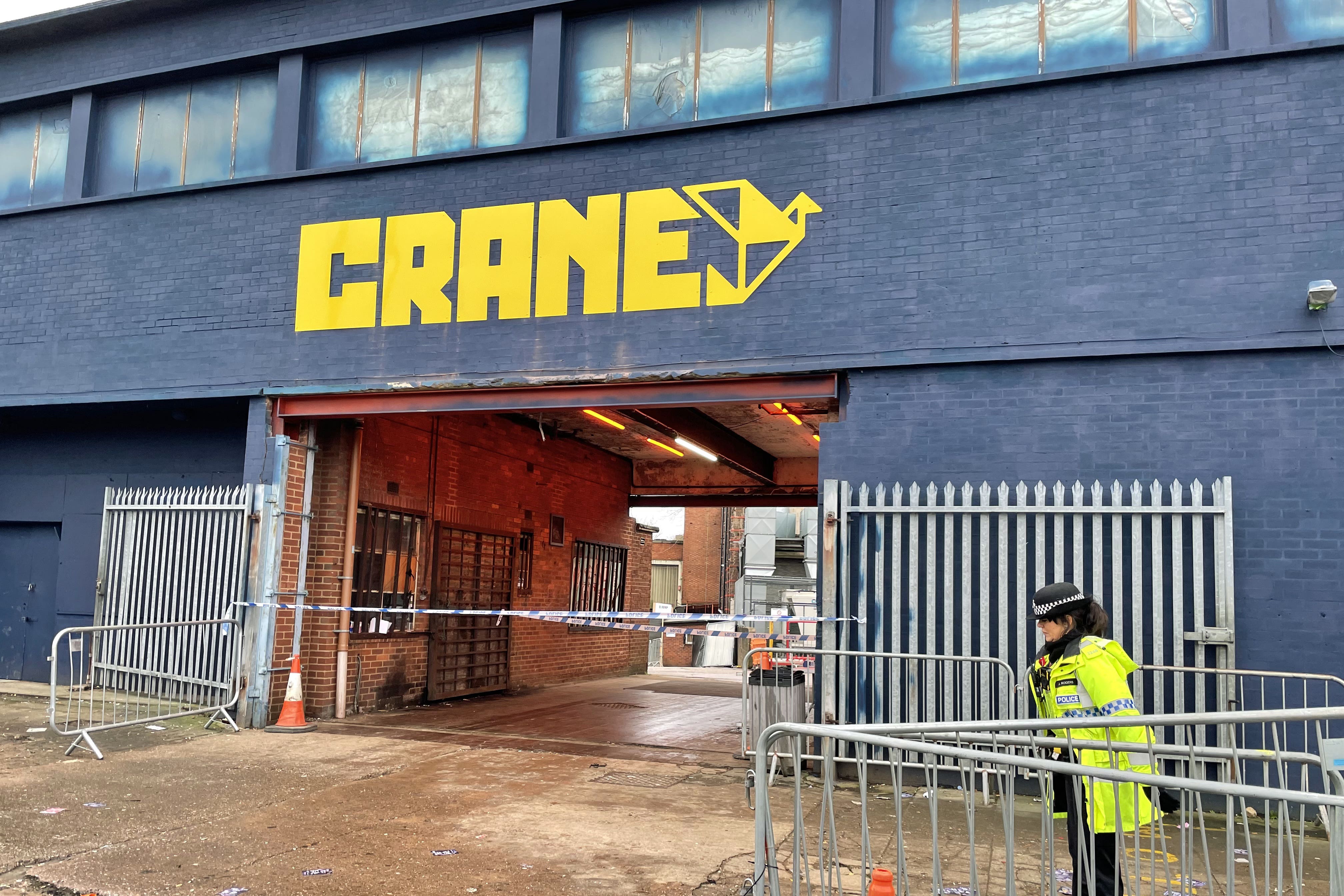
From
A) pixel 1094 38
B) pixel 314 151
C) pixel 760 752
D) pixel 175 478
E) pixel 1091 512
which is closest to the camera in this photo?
pixel 760 752

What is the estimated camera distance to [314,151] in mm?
11406

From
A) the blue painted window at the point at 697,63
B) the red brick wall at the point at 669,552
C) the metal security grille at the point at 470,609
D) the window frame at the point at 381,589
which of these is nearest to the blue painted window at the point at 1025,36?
the blue painted window at the point at 697,63

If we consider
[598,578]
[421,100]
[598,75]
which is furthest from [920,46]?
[598,578]

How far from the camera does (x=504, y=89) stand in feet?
35.1

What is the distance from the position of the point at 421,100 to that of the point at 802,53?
4.02 meters

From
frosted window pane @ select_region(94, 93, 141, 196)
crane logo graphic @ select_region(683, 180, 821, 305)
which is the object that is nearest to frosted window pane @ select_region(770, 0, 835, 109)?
crane logo graphic @ select_region(683, 180, 821, 305)

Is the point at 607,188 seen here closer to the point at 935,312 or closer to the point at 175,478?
the point at 935,312

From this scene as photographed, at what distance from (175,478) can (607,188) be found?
6525 millimetres

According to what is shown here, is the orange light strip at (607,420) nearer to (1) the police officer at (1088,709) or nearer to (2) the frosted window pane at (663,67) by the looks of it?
(2) the frosted window pane at (663,67)

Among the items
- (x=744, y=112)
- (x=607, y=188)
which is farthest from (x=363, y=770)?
(x=744, y=112)

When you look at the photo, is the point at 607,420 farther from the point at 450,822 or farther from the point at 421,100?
the point at 450,822

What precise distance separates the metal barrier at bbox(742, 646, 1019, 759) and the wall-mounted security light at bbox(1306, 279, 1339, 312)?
341 cm

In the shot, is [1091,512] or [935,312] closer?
[1091,512]

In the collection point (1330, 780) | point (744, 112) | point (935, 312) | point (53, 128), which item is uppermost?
point (53, 128)
